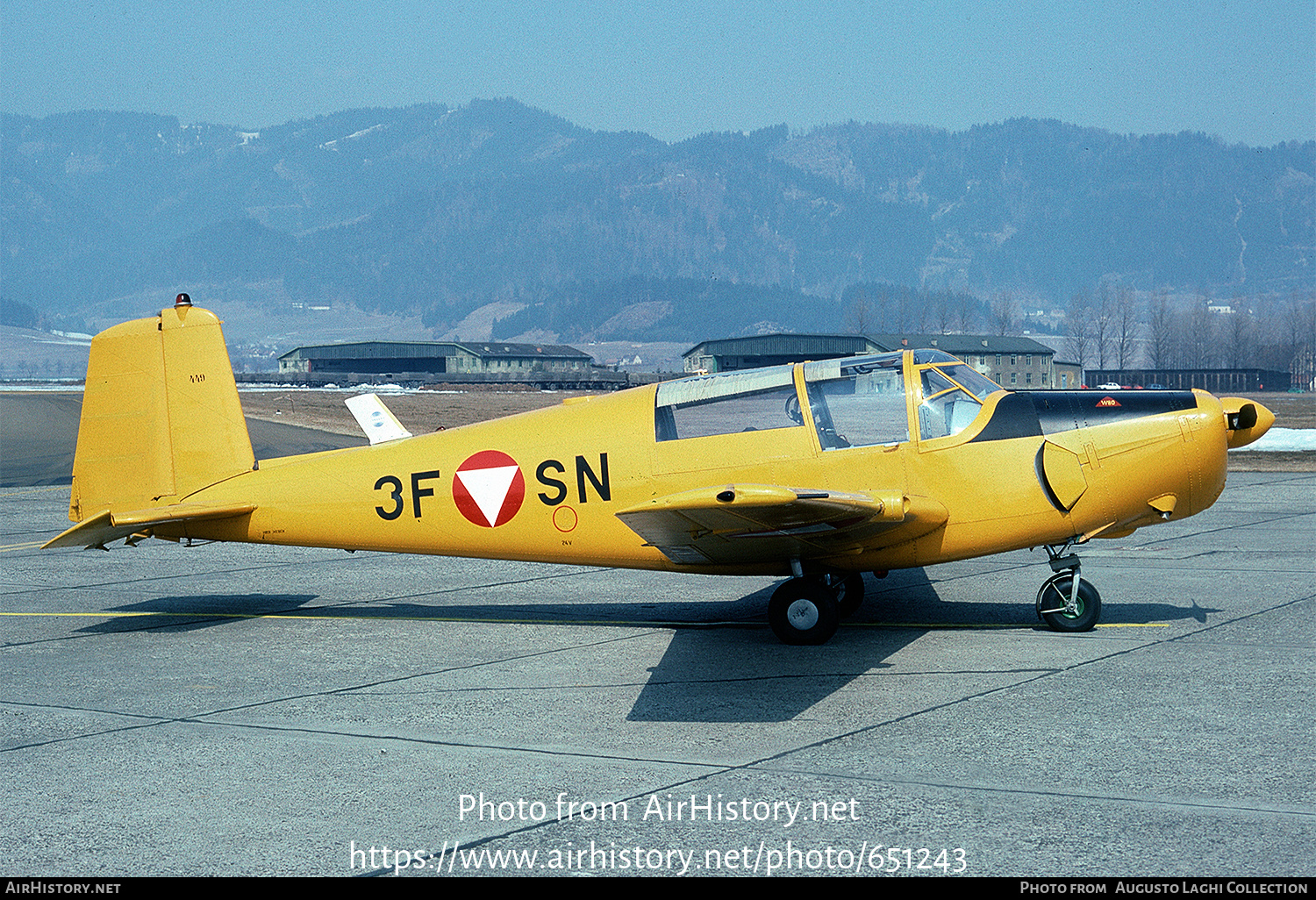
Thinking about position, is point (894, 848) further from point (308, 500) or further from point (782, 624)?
point (308, 500)

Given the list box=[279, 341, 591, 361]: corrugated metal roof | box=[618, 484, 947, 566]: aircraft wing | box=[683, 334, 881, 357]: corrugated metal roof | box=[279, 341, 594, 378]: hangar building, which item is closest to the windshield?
box=[618, 484, 947, 566]: aircraft wing

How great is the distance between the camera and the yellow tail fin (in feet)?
34.0

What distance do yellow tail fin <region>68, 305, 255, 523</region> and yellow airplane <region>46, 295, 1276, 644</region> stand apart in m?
0.02

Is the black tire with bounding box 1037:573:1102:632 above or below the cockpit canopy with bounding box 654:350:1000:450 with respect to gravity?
below

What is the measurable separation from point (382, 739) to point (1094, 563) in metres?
9.27

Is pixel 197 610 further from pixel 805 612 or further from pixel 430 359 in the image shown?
pixel 430 359

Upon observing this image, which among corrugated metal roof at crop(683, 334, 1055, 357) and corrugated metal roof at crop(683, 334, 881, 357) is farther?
corrugated metal roof at crop(683, 334, 881, 357)

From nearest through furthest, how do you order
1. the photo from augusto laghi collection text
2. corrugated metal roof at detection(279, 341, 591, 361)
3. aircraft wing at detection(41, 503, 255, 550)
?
the photo from augusto laghi collection text, aircraft wing at detection(41, 503, 255, 550), corrugated metal roof at detection(279, 341, 591, 361)

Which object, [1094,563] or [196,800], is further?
[1094,563]

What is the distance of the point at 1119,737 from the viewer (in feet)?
21.2

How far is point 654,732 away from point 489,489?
3573 millimetres

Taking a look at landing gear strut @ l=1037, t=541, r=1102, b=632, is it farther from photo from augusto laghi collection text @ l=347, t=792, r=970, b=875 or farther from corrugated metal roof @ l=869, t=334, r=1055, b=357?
corrugated metal roof @ l=869, t=334, r=1055, b=357

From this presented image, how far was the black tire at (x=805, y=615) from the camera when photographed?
893 cm
